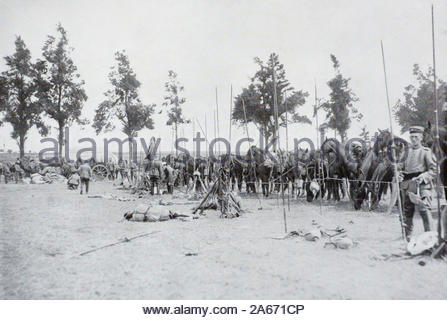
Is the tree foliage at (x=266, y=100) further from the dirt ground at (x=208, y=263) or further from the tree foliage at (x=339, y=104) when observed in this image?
the dirt ground at (x=208, y=263)

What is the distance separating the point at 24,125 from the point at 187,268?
23.2m

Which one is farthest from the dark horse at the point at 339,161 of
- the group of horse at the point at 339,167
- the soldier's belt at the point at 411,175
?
the soldier's belt at the point at 411,175

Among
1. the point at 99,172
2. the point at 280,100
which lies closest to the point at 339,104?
the point at 280,100

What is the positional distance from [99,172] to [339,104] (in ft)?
77.3

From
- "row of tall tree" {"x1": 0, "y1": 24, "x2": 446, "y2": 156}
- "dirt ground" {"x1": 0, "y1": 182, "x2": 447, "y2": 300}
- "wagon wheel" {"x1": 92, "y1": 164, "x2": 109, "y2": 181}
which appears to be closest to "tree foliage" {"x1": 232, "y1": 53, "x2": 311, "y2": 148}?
"row of tall tree" {"x1": 0, "y1": 24, "x2": 446, "y2": 156}

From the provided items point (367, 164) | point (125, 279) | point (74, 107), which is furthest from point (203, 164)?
point (74, 107)

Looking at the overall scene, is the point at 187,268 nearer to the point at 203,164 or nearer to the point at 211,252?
the point at 211,252

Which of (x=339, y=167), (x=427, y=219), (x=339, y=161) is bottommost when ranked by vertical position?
(x=427, y=219)

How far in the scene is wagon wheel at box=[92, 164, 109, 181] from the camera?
31.4 meters

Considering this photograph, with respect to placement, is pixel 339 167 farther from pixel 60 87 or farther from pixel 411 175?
pixel 60 87

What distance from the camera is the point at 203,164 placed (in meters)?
19.5

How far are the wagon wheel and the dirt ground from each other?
23.0 meters

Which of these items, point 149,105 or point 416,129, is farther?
point 149,105

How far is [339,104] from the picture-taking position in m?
35.5
